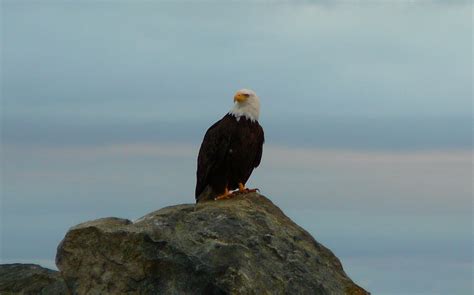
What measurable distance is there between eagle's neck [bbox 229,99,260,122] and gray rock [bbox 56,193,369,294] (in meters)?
2.12

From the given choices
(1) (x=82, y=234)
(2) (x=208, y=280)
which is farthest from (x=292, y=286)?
(1) (x=82, y=234)

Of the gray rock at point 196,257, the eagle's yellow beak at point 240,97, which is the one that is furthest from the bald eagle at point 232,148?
the gray rock at point 196,257

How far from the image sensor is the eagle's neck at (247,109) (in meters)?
14.6

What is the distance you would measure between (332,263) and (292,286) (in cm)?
123

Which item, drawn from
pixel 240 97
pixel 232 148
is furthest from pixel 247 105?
pixel 232 148

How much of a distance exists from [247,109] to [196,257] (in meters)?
3.57

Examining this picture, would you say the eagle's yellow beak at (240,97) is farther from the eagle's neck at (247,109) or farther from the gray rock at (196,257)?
the gray rock at (196,257)

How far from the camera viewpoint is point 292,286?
1241 centimetres

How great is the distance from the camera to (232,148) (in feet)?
48.3

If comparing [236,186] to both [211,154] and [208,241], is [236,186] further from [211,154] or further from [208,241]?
[208,241]

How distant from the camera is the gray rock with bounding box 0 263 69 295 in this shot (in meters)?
14.6

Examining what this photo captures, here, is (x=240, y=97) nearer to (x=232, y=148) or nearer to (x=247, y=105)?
(x=247, y=105)

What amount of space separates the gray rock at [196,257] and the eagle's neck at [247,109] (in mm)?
2117

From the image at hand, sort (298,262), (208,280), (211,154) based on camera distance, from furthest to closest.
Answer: (211,154) → (298,262) → (208,280)
